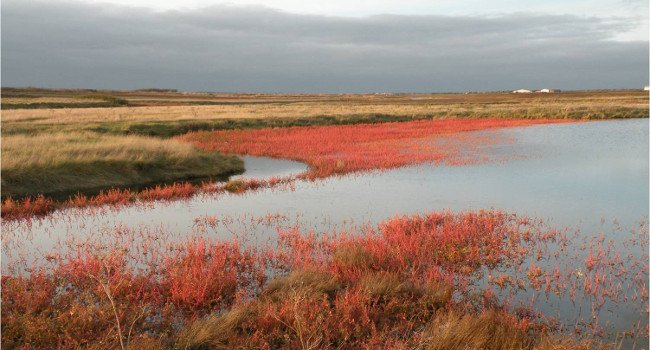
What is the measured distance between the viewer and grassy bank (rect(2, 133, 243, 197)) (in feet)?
61.3

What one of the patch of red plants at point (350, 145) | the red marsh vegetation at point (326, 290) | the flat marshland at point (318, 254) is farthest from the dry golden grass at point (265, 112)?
the red marsh vegetation at point (326, 290)

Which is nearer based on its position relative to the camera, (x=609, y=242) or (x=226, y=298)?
(x=226, y=298)

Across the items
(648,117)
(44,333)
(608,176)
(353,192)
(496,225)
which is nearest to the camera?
(44,333)

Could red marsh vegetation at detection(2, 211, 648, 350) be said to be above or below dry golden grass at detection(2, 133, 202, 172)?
Result: below

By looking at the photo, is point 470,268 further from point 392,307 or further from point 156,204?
point 156,204

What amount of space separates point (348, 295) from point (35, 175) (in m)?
16.0

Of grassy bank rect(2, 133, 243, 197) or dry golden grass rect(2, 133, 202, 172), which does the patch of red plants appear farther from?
dry golden grass rect(2, 133, 202, 172)

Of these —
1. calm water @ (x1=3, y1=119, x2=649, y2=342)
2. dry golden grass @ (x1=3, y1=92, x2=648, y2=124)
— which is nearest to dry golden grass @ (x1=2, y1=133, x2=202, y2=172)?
calm water @ (x1=3, y1=119, x2=649, y2=342)

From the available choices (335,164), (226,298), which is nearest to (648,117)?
(335,164)

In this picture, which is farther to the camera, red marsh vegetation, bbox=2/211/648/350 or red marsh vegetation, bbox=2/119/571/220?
red marsh vegetation, bbox=2/119/571/220

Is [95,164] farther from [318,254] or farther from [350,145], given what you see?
[350,145]

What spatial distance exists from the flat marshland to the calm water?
0.32 feet

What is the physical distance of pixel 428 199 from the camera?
55.3ft

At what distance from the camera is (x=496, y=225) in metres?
13.0
